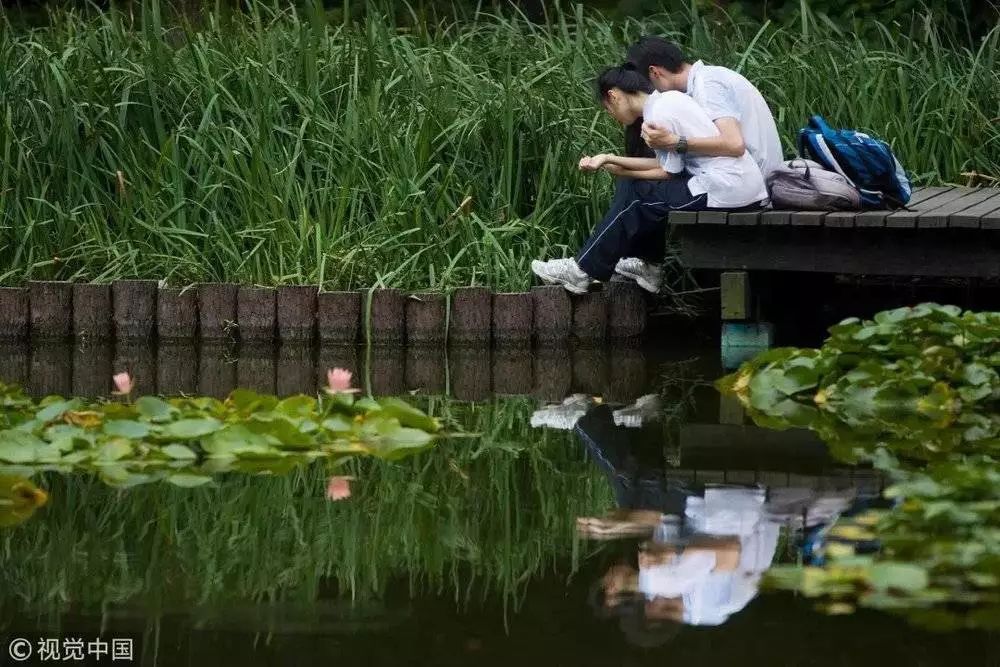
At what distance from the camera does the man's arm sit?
6.99 m

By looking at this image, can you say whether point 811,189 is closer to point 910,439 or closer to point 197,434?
point 910,439

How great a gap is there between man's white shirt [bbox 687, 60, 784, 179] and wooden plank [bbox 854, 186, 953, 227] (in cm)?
57

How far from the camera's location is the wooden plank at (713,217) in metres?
6.92

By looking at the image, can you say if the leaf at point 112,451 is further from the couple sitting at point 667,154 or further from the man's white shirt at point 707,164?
the man's white shirt at point 707,164

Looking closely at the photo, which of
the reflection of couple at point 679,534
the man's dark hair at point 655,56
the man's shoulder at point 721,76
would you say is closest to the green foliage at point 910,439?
the reflection of couple at point 679,534

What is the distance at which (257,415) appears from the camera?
15.9 ft

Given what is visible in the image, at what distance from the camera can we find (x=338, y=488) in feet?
14.1

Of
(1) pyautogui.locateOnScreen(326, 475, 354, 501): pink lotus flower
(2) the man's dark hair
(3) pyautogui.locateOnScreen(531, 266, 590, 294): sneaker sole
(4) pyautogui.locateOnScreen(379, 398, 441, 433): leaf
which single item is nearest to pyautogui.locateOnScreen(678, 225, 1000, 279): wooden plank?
(3) pyautogui.locateOnScreen(531, 266, 590, 294): sneaker sole

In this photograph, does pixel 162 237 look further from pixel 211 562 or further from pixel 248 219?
pixel 211 562

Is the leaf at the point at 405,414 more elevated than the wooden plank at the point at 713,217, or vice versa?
the wooden plank at the point at 713,217

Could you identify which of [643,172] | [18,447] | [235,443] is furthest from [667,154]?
[18,447]

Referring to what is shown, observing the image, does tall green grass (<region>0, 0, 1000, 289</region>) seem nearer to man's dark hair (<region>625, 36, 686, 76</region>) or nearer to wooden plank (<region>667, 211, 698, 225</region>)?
man's dark hair (<region>625, 36, 686, 76</region>)

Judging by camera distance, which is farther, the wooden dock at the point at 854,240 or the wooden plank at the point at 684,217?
the wooden plank at the point at 684,217

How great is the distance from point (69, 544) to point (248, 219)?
4.13 metres
